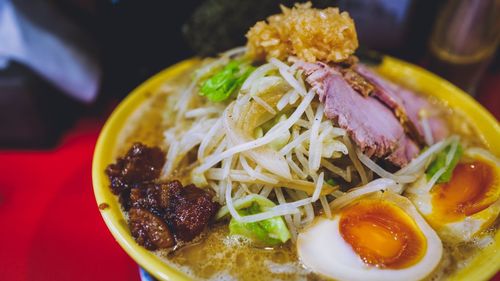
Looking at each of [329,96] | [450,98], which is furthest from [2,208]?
[450,98]

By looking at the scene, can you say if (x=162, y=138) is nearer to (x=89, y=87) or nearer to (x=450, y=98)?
(x=89, y=87)

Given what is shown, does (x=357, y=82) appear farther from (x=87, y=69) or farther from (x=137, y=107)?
(x=87, y=69)

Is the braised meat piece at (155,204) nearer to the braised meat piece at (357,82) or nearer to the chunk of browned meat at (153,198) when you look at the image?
the chunk of browned meat at (153,198)

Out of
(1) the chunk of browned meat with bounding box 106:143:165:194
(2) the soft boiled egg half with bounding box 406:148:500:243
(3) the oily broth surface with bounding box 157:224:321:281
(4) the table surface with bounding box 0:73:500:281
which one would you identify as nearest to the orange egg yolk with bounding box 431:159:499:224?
(2) the soft boiled egg half with bounding box 406:148:500:243

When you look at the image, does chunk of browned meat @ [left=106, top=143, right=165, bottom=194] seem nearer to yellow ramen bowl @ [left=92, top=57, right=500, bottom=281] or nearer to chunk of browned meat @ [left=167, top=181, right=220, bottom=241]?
yellow ramen bowl @ [left=92, top=57, right=500, bottom=281]

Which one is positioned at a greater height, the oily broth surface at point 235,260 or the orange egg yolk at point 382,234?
the orange egg yolk at point 382,234

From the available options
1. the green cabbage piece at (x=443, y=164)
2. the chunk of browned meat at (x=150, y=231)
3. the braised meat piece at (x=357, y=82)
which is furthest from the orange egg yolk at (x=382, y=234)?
the chunk of browned meat at (x=150, y=231)
